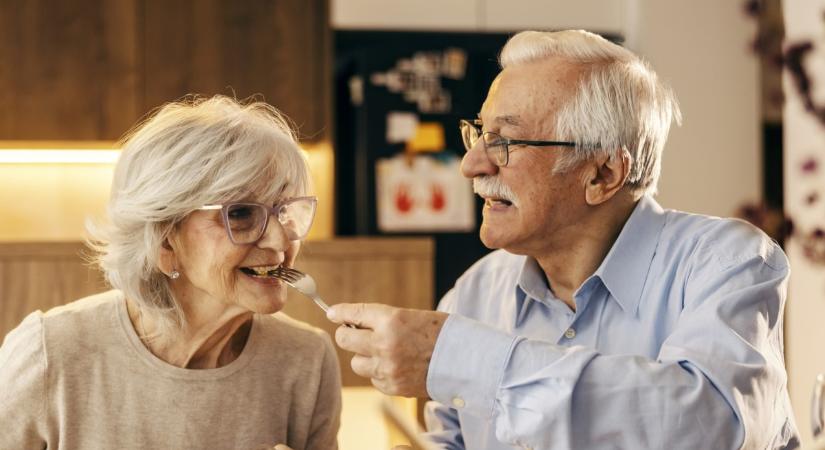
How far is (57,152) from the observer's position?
4.62 m

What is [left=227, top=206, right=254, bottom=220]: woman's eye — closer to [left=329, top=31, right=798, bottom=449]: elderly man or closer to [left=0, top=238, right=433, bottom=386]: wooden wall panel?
[left=329, top=31, right=798, bottom=449]: elderly man

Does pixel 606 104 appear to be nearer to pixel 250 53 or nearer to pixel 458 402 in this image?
pixel 458 402

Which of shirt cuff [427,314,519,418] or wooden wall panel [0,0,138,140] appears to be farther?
wooden wall panel [0,0,138,140]

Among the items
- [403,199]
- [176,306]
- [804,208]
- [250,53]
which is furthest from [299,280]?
[250,53]

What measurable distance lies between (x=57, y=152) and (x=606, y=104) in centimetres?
352

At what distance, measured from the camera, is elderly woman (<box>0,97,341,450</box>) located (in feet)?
5.30

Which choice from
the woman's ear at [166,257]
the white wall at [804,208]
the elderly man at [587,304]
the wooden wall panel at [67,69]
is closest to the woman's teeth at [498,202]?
the elderly man at [587,304]

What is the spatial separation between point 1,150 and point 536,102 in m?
3.48

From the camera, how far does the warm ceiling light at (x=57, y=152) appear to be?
14.4 feet

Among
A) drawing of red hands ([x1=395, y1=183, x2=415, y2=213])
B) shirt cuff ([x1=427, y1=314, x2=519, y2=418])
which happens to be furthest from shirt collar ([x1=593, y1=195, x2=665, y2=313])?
drawing of red hands ([x1=395, y1=183, x2=415, y2=213])

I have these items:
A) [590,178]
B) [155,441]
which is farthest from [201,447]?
[590,178]

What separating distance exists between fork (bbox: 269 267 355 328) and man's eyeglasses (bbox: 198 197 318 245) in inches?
2.3

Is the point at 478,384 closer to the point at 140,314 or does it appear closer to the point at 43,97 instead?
the point at 140,314

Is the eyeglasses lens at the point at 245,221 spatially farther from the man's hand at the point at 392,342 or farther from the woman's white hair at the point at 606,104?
the woman's white hair at the point at 606,104
